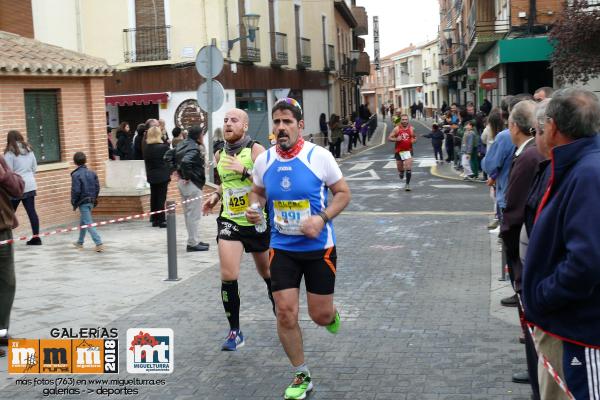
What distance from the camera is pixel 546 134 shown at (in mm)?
3525

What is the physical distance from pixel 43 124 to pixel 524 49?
14650mm

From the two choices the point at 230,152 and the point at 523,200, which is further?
the point at 230,152

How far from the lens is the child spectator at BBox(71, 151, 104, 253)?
1152 cm

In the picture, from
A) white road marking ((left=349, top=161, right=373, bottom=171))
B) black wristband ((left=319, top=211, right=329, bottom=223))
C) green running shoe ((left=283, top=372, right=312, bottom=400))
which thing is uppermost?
black wristband ((left=319, top=211, right=329, bottom=223))

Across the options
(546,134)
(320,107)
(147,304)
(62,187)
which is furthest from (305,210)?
(320,107)

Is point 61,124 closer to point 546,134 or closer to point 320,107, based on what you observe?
point 546,134

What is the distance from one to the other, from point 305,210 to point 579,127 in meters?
2.31

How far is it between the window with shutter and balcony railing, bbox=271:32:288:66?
59.1ft

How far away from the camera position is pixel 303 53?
37.7 metres

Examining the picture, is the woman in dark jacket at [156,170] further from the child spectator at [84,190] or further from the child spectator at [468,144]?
the child spectator at [468,144]

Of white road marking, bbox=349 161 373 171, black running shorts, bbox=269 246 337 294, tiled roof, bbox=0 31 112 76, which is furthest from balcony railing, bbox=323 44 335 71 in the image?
black running shorts, bbox=269 246 337 294

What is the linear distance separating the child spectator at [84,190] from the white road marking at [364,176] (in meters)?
11.6

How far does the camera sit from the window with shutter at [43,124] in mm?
14219

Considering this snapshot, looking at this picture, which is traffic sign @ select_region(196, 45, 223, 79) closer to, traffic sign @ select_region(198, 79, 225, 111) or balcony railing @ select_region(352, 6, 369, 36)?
traffic sign @ select_region(198, 79, 225, 111)
